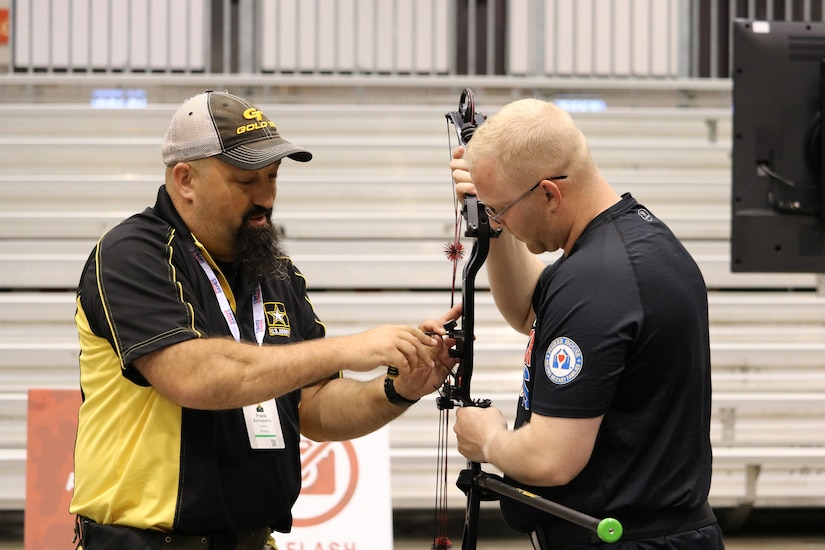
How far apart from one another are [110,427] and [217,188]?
22.4 inches

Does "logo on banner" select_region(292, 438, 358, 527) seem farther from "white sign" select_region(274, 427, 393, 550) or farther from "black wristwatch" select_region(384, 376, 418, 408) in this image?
"black wristwatch" select_region(384, 376, 418, 408)

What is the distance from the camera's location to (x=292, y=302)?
2.36 metres

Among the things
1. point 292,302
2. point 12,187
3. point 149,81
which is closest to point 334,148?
point 149,81

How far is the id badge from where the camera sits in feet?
6.89

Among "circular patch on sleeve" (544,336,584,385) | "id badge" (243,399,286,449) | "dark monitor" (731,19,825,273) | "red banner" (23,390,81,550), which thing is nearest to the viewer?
"circular patch on sleeve" (544,336,584,385)

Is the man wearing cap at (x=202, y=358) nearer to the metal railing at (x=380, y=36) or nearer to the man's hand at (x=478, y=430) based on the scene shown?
the man's hand at (x=478, y=430)

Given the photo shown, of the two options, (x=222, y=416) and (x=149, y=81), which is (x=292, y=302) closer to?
(x=222, y=416)

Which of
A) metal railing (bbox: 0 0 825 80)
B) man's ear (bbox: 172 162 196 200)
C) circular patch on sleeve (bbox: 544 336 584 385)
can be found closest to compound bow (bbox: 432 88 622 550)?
circular patch on sleeve (bbox: 544 336 584 385)

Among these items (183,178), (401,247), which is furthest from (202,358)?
(401,247)

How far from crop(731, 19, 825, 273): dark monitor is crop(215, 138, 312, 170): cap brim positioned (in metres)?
1.71

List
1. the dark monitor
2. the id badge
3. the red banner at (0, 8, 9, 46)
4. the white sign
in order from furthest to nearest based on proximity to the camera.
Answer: the red banner at (0, 8, 9, 46) → the white sign → the dark monitor → the id badge

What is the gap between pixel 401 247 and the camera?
5.87 metres

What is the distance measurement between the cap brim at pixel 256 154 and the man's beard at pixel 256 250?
133 mm

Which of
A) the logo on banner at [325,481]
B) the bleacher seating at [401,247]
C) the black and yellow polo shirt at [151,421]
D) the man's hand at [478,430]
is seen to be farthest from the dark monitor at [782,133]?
the bleacher seating at [401,247]
